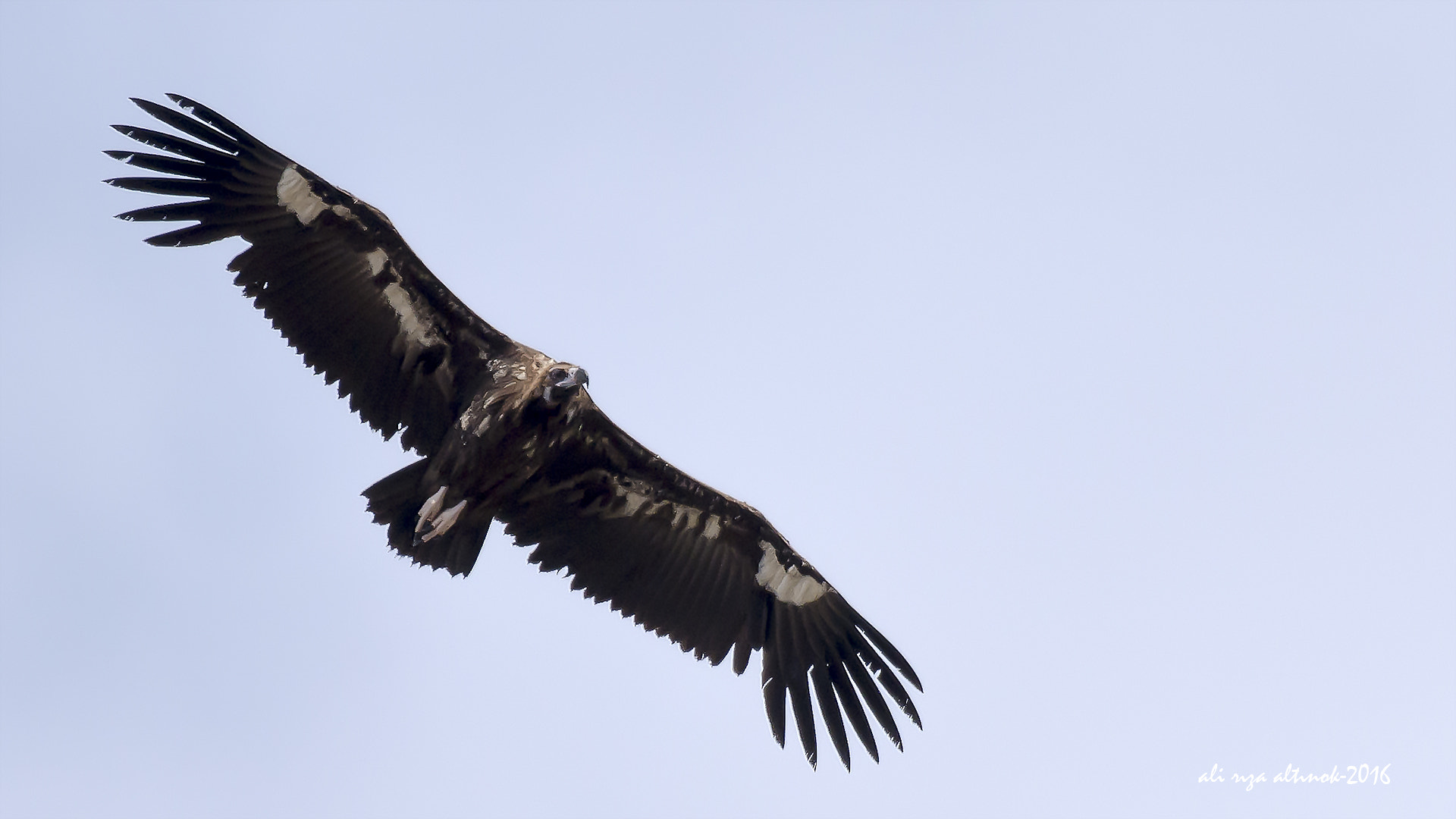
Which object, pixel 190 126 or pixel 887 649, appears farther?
pixel 887 649

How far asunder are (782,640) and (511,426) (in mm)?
3715

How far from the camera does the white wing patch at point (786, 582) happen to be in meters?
15.8

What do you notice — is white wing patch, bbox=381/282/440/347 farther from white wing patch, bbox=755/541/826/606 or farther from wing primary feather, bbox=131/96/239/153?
white wing patch, bbox=755/541/826/606

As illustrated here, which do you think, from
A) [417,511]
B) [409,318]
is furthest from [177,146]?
[417,511]

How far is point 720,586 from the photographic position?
1587cm

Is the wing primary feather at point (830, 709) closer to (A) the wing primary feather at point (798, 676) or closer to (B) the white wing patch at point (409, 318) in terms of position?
(A) the wing primary feather at point (798, 676)

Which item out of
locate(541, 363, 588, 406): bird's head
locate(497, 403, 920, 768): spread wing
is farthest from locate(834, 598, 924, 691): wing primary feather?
locate(541, 363, 588, 406): bird's head

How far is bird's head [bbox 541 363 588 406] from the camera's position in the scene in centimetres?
1416

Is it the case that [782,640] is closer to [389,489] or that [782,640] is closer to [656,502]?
[656,502]

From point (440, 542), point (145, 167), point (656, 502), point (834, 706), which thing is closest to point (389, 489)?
point (440, 542)

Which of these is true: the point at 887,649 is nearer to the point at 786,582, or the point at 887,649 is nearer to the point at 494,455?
the point at 786,582

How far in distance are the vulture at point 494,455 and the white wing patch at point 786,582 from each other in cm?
2

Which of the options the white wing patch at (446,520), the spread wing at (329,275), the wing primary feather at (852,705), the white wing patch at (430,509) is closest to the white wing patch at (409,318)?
the spread wing at (329,275)

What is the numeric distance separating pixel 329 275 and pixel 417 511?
7.81 feet
